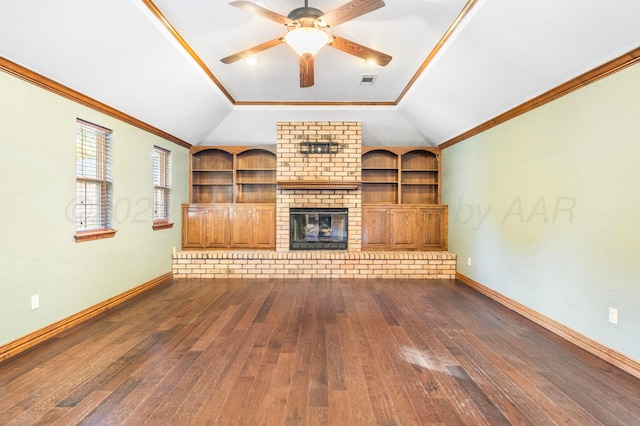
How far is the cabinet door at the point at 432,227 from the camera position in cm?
554

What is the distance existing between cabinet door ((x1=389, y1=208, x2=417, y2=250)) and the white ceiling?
1608 millimetres

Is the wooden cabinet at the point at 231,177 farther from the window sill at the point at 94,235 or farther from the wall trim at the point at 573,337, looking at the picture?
the wall trim at the point at 573,337

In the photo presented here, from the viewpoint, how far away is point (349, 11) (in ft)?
7.08

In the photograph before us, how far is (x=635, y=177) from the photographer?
2.20 m

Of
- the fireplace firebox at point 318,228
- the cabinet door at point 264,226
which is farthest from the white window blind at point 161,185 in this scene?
the fireplace firebox at point 318,228

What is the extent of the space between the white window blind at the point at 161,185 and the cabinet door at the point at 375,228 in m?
3.46

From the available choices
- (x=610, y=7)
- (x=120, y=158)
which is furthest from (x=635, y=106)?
(x=120, y=158)

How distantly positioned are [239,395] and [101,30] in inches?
122

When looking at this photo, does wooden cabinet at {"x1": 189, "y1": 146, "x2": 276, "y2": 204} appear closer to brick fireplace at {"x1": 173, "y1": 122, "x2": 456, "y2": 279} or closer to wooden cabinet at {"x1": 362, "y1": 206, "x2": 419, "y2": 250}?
brick fireplace at {"x1": 173, "y1": 122, "x2": 456, "y2": 279}

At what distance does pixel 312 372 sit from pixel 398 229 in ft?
12.5

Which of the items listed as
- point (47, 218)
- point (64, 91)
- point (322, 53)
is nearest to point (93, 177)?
point (47, 218)

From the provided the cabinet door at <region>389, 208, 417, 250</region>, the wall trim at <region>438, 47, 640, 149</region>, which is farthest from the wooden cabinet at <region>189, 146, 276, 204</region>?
the wall trim at <region>438, 47, 640, 149</region>

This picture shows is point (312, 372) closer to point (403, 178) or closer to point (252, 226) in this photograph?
point (252, 226)

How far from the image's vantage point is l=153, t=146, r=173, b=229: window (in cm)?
472
